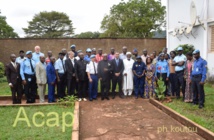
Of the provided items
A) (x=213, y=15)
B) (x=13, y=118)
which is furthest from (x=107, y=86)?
(x=213, y=15)

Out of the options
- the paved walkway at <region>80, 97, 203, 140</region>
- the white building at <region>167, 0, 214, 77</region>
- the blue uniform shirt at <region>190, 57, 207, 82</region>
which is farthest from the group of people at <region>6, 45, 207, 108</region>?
the white building at <region>167, 0, 214, 77</region>

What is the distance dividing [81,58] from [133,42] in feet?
33.8

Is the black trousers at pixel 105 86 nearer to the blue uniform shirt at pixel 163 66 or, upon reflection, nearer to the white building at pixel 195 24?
the blue uniform shirt at pixel 163 66

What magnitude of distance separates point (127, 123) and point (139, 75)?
3.07m

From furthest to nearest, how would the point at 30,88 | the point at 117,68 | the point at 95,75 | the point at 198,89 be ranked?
the point at 117,68
the point at 95,75
the point at 30,88
the point at 198,89

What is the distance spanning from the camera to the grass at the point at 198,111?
5.47 m

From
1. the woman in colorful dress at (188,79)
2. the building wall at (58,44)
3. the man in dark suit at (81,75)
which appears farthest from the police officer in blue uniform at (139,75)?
the building wall at (58,44)

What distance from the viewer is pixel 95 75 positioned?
832 centimetres

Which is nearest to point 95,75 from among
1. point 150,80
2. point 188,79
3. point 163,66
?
point 150,80

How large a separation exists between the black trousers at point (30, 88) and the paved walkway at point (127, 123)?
1.84 meters

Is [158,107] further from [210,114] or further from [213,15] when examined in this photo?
[213,15]

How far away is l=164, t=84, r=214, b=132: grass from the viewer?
5475mm

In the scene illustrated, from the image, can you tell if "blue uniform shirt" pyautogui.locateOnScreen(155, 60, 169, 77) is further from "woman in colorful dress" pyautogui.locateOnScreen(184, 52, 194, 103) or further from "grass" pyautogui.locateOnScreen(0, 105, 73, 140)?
"grass" pyautogui.locateOnScreen(0, 105, 73, 140)

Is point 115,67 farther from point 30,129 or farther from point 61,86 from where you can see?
point 30,129
